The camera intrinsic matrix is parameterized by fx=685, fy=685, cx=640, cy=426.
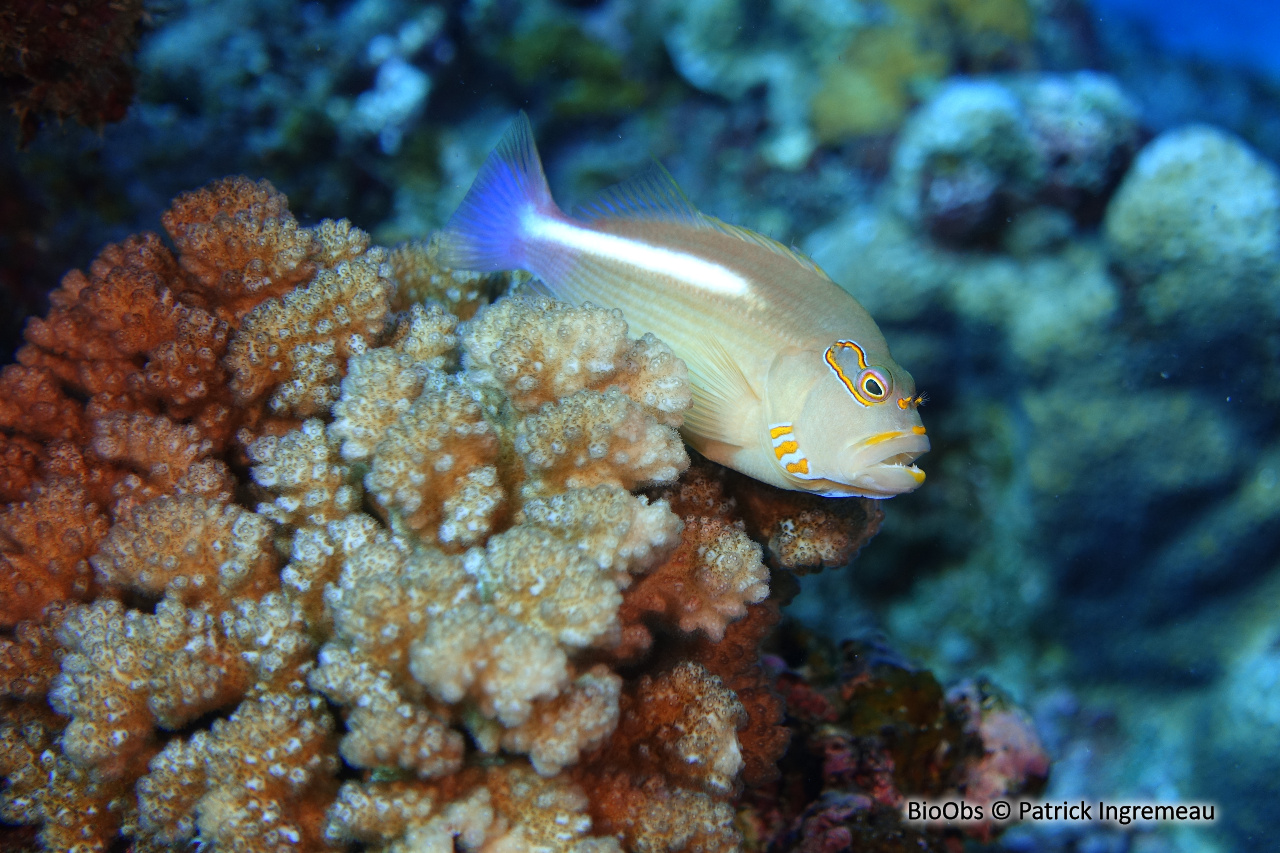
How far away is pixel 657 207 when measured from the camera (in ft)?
8.34

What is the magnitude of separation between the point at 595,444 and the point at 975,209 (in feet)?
10.4

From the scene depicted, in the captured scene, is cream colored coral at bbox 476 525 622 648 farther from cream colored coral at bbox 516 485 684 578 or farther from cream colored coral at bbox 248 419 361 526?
cream colored coral at bbox 248 419 361 526

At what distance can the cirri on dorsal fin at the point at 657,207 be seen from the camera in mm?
2434

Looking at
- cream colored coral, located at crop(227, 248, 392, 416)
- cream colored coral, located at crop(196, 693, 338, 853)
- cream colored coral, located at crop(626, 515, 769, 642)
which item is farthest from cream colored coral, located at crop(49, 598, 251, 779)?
cream colored coral, located at crop(626, 515, 769, 642)

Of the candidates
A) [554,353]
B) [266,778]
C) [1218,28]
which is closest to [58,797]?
[266,778]

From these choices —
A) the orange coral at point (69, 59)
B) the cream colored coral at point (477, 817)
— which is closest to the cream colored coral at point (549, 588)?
the cream colored coral at point (477, 817)

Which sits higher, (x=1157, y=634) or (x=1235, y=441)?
(x=1235, y=441)

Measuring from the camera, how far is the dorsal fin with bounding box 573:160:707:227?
2.50m

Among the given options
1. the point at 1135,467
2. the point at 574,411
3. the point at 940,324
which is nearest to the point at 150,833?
the point at 574,411

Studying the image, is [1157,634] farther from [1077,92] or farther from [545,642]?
[545,642]

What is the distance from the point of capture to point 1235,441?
3.82 m

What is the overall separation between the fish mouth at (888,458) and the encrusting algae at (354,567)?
361 millimetres

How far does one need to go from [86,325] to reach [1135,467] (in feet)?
16.2

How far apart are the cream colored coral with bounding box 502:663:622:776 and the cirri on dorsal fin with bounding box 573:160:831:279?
5.23 feet
